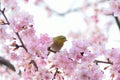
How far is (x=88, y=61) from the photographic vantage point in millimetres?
1971

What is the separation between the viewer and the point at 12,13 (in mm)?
2188

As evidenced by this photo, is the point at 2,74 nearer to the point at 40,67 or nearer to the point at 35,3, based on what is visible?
the point at 35,3

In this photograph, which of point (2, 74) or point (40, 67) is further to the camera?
point (2, 74)

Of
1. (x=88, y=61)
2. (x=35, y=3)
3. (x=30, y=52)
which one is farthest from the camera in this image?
(x=35, y=3)

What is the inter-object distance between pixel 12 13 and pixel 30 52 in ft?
1.02

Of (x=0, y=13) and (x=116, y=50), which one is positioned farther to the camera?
(x=116, y=50)

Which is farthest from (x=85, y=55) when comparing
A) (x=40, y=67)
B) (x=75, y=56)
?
(x=40, y=67)

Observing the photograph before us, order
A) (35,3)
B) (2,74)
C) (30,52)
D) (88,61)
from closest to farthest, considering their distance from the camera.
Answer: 1. (88,61)
2. (30,52)
3. (2,74)
4. (35,3)

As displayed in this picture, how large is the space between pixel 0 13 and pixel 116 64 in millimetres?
827

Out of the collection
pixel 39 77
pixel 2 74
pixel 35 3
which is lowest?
pixel 2 74

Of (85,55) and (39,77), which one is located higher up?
(85,55)

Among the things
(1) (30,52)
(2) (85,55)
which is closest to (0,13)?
(1) (30,52)

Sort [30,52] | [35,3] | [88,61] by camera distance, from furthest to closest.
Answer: [35,3], [30,52], [88,61]

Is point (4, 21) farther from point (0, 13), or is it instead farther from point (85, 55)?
point (85, 55)
